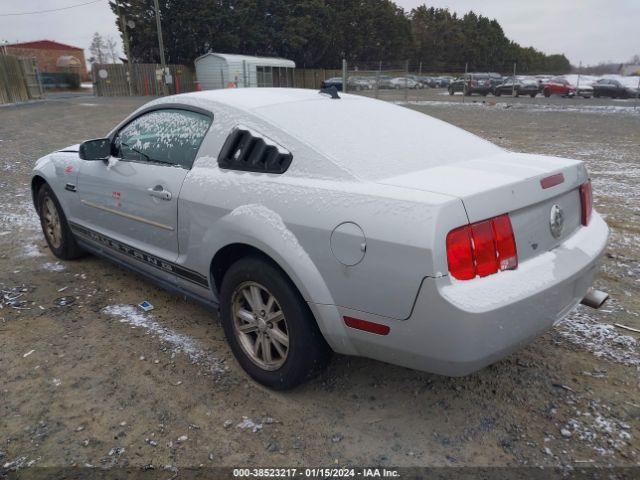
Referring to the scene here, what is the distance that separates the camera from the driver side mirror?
12.2 feet

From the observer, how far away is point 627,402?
263 cm

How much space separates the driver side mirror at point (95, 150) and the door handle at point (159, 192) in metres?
0.74

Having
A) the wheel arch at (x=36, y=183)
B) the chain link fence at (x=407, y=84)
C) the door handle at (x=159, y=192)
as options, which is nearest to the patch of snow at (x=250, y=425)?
the door handle at (x=159, y=192)

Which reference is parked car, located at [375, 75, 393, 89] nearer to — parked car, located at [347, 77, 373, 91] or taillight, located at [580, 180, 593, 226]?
parked car, located at [347, 77, 373, 91]

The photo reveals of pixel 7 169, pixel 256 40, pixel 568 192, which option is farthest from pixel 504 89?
pixel 568 192

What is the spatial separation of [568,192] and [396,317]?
1.24m

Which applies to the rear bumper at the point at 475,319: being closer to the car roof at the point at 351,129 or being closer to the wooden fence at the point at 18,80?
the car roof at the point at 351,129

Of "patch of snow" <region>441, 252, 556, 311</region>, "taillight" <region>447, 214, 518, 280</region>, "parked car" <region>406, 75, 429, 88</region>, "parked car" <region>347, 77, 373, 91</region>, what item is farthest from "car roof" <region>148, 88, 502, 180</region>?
"parked car" <region>406, 75, 429, 88</region>

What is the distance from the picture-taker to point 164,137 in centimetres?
340

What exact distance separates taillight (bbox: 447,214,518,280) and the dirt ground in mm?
861

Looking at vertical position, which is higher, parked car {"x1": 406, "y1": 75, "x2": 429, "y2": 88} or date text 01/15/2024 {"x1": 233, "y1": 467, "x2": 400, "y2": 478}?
parked car {"x1": 406, "y1": 75, "x2": 429, "y2": 88}

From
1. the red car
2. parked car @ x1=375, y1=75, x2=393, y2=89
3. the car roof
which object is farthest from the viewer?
the red car

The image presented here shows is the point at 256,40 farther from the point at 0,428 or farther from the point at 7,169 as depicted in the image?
the point at 0,428

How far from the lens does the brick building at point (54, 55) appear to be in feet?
183
